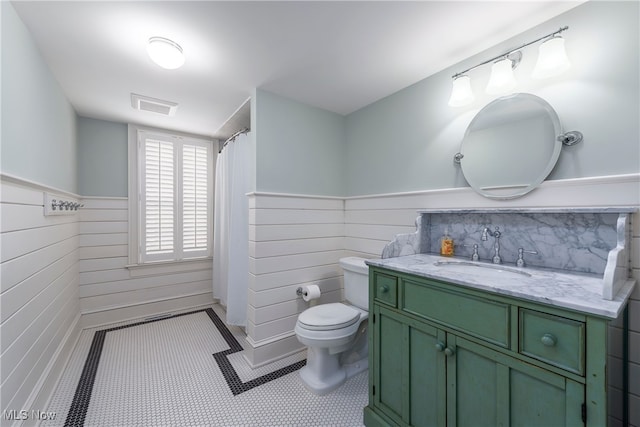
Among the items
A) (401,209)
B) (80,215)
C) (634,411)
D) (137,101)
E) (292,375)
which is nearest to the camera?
(634,411)

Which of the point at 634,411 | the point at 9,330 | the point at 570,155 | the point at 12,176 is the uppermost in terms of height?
the point at 570,155

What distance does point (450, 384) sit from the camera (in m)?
1.09

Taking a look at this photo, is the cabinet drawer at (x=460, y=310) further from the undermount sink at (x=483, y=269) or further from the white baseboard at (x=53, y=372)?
the white baseboard at (x=53, y=372)

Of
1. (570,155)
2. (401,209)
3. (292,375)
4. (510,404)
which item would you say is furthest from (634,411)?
(292,375)

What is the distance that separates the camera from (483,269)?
1.40m

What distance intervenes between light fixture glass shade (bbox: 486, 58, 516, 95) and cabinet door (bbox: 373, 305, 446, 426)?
4.57ft

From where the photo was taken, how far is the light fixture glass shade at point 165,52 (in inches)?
56.8

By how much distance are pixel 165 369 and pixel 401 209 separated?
87.0 inches

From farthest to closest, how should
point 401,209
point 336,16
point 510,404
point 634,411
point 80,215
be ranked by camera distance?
1. point 80,215
2. point 401,209
3. point 336,16
4. point 634,411
5. point 510,404

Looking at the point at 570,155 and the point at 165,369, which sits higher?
the point at 570,155

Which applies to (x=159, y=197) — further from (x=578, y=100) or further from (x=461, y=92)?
(x=578, y=100)

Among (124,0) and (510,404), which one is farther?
(124,0)

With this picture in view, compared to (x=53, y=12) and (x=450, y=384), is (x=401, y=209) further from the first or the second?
(x=53, y=12)

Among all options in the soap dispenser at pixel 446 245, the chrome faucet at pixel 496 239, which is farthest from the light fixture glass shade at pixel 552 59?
the soap dispenser at pixel 446 245
